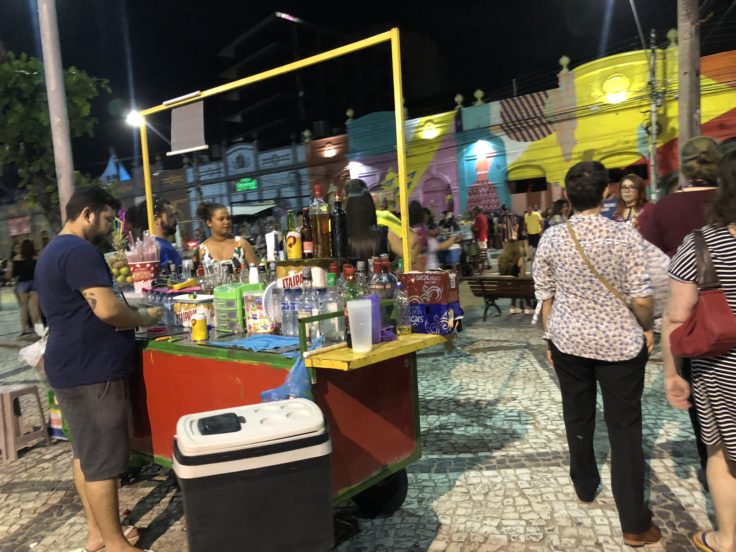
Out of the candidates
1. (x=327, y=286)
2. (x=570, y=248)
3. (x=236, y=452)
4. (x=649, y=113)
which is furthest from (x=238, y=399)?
(x=649, y=113)

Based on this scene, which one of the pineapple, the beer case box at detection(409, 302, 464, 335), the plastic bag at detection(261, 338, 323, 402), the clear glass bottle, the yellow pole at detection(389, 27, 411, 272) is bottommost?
the plastic bag at detection(261, 338, 323, 402)

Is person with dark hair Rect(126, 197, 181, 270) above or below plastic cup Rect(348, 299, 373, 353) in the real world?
above

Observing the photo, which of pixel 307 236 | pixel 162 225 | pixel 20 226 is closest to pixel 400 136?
pixel 307 236

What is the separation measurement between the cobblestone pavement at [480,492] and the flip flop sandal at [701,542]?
9 cm

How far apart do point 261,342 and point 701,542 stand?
7.46 feet

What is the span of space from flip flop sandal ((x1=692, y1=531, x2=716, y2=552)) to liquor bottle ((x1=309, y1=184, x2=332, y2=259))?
2299 millimetres

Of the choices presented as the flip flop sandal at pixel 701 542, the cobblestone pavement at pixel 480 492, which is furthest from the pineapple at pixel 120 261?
the flip flop sandal at pixel 701 542

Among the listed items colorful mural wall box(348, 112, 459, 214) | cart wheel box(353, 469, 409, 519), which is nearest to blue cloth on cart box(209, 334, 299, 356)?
cart wheel box(353, 469, 409, 519)

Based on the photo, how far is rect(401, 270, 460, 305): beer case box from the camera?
279cm

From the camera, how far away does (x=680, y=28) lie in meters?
7.86

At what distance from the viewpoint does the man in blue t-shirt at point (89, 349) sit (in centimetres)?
257

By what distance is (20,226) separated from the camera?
37.0m

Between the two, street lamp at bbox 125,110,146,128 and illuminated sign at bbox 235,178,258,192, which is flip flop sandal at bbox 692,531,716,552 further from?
illuminated sign at bbox 235,178,258,192

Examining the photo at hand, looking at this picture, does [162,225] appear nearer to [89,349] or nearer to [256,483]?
[89,349]
